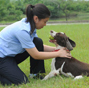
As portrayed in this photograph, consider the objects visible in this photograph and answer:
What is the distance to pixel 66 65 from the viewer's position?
3.80m

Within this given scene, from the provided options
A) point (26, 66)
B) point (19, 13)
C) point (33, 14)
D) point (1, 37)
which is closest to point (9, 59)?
point (1, 37)

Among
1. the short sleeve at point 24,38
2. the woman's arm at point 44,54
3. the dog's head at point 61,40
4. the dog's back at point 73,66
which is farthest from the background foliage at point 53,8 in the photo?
the short sleeve at point 24,38

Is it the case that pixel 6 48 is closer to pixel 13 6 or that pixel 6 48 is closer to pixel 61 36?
pixel 61 36

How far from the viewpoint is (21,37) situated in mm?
3234

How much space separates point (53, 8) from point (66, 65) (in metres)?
27.5

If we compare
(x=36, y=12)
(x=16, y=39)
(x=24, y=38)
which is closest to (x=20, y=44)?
(x=16, y=39)

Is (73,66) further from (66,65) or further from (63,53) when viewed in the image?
(63,53)

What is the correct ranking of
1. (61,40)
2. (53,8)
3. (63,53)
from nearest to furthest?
(63,53) → (61,40) → (53,8)

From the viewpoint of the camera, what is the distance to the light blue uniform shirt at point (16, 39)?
324 cm

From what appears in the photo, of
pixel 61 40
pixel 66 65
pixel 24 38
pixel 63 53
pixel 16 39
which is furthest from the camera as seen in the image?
pixel 61 40

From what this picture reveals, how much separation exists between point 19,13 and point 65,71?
82.4 feet

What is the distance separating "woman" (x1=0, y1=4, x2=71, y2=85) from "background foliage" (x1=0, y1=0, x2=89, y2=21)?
24.7m

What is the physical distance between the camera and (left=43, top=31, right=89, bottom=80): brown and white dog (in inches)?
144

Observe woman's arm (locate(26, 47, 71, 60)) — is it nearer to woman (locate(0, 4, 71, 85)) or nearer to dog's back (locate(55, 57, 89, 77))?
woman (locate(0, 4, 71, 85))
